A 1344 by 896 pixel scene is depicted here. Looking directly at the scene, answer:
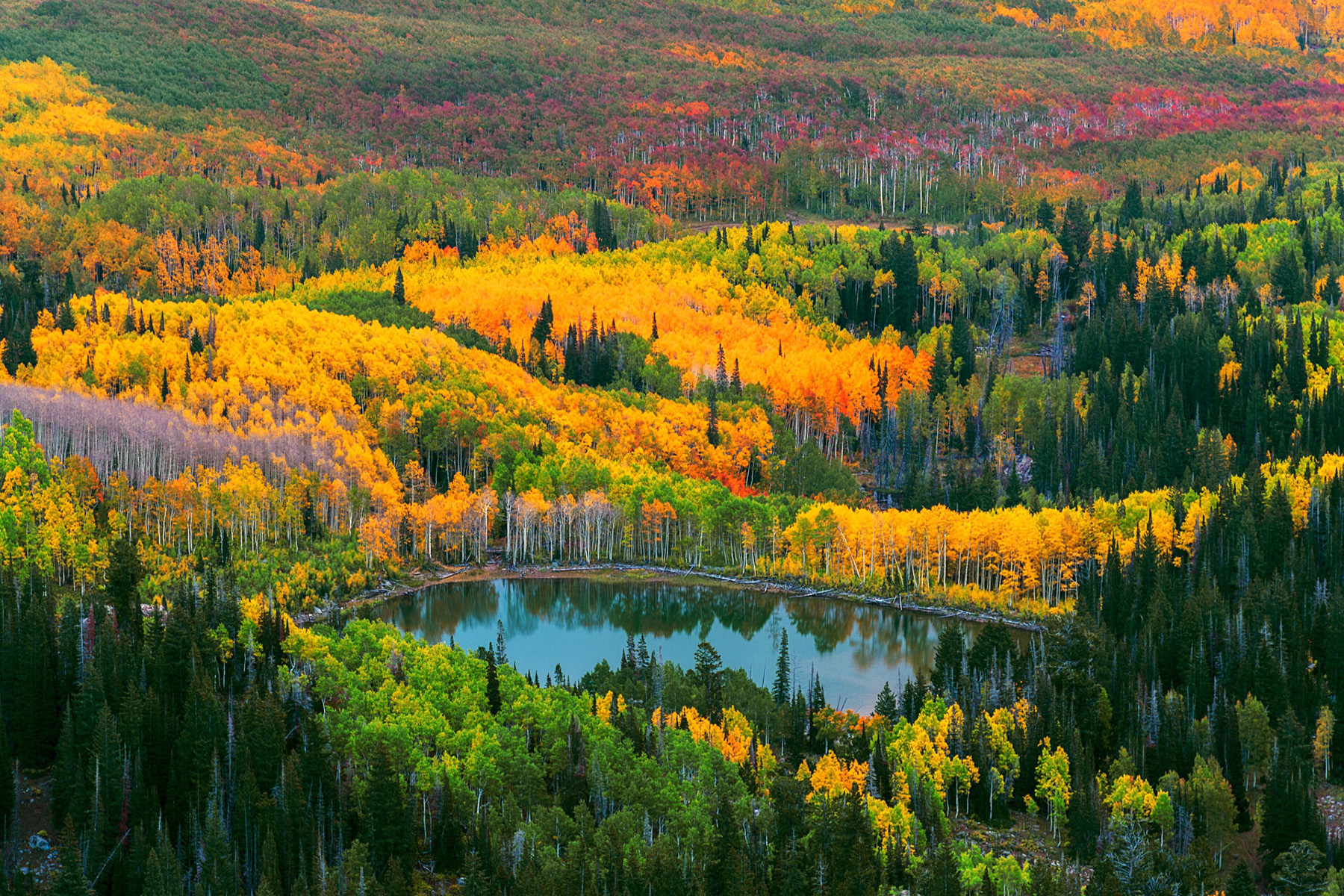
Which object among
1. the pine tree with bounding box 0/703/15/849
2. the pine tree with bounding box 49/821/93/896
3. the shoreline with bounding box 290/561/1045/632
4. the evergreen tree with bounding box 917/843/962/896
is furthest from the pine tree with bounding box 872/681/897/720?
the pine tree with bounding box 0/703/15/849

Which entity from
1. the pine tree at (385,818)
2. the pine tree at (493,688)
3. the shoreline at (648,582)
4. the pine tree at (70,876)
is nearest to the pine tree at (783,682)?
the pine tree at (493,688)

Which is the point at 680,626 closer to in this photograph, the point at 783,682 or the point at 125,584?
the point at 783,682

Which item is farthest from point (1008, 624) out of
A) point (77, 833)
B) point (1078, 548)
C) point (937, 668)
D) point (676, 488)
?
point (77, 833)

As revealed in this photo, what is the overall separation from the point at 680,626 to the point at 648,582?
15965 mm

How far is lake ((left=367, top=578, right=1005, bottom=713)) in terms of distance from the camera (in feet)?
460

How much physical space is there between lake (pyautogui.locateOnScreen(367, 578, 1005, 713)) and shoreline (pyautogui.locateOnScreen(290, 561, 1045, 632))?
107 cm

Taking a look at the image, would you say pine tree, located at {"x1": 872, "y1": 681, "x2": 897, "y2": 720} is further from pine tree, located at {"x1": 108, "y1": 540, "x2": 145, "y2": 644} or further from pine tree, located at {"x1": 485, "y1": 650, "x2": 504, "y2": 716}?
pine tree, located at {"x1": 108, "y1": 540, "x2": 145, "y2": 644}

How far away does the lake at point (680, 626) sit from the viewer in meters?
140

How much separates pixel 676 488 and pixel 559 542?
14.7 meters

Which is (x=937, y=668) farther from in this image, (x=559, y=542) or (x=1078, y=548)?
(x=559, y=542)

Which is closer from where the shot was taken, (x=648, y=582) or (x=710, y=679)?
(x=710, y=679)

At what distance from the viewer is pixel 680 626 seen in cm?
15512

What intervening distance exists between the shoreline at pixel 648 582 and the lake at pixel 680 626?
3.51ft

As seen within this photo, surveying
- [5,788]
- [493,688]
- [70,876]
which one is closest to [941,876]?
[493,688]
